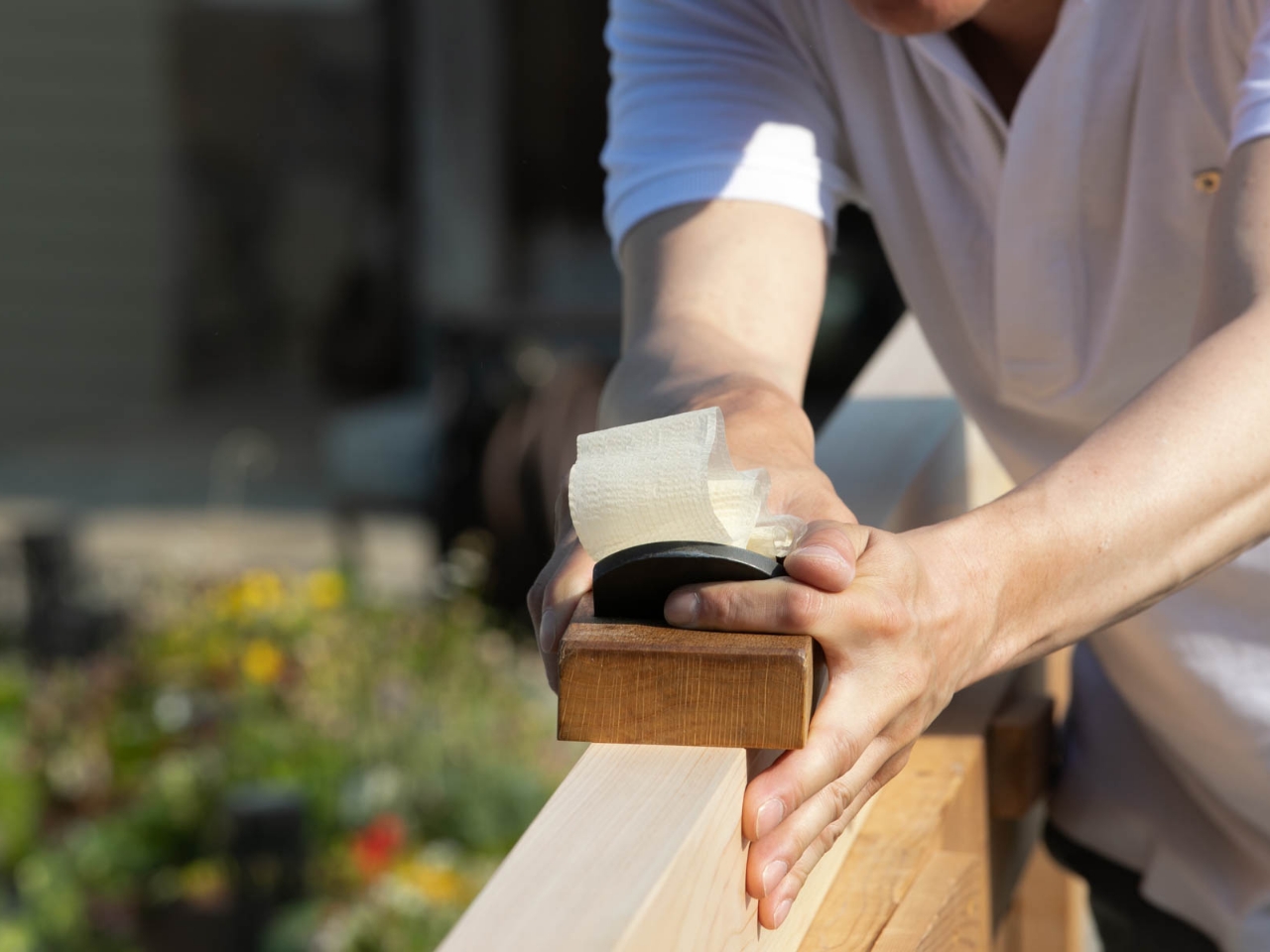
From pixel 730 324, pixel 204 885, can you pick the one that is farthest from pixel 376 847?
pixel 730 324

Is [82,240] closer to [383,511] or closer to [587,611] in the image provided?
[383,511]

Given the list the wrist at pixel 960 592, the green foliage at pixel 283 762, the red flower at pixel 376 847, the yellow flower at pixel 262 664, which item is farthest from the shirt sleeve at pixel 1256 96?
the yellow flower at pixel 262 664

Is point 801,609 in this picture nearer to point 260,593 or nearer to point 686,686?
point 686,686

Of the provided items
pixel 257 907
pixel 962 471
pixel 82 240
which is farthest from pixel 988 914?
pixel 82 240

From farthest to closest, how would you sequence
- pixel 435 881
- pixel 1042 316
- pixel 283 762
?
pixel 283 762 → pixel 435 881 → pixel 1042 316

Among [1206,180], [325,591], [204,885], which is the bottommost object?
[325,591]

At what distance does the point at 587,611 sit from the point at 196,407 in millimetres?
8085

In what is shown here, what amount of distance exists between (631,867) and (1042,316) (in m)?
0.73

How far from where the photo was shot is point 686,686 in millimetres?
684

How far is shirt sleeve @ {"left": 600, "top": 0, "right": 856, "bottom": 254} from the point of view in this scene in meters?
1.15

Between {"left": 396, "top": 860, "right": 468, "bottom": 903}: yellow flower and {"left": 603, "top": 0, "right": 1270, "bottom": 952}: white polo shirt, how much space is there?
1.30m

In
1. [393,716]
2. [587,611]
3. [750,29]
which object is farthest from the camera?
[393,716]

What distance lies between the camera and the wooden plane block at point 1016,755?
124 centimetres

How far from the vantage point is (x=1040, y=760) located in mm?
1323
